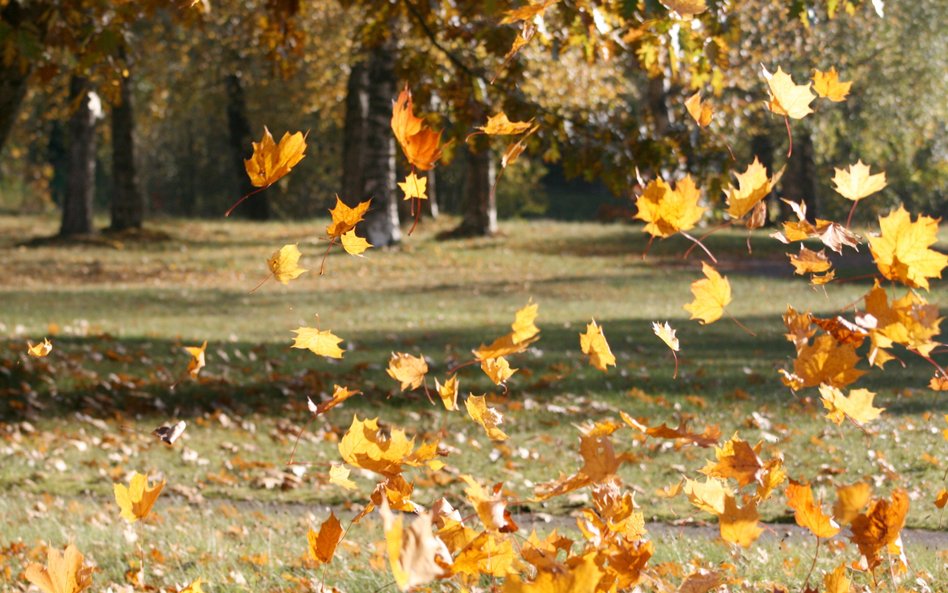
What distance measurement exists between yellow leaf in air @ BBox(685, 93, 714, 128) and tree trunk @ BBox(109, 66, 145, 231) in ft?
75.7

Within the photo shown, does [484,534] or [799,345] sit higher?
[799,345]

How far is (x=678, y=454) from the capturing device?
7309mm

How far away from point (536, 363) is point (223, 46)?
2013 cm

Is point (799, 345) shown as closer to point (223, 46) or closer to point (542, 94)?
point (542, 94)

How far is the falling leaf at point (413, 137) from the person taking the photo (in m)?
2.07

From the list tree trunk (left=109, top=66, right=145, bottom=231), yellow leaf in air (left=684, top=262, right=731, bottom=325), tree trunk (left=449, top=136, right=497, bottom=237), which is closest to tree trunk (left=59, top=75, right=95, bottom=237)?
tree trunk (left=109, top=66, right=145, bottom=231)

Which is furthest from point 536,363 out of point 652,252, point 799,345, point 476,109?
point 652,252

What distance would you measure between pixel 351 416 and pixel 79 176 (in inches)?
683

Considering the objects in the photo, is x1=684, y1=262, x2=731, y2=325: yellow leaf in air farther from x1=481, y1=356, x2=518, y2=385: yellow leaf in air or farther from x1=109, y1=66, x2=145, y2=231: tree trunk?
x1=109, y1=66, x2=145, y2=231: tree trunk

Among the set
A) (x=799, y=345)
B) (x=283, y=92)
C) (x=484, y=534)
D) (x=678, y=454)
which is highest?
(x=283, y=92)

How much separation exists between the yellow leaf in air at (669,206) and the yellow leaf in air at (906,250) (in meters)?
0.33

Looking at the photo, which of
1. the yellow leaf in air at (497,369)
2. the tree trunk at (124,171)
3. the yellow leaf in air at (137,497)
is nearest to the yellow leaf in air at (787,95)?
the yellow leaf in air at (497,369)

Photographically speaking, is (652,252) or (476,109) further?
(652,252)

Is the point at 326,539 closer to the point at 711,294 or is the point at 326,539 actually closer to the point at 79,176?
the point at 711,294
